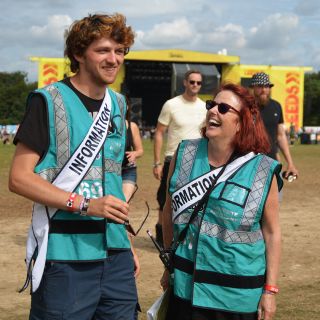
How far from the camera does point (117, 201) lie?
269cm

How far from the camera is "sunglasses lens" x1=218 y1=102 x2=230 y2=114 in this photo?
3.38 m

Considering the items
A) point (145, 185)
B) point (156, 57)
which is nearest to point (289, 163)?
point (145, 185)

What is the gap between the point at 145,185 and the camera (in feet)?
55.4

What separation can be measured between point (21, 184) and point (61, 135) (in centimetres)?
27

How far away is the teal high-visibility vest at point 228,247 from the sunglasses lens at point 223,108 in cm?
29

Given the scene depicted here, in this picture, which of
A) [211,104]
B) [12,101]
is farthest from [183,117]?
[12,101]

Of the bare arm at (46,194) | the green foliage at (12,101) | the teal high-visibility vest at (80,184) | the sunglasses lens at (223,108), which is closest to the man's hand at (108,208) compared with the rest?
the bare arm at (46,194)

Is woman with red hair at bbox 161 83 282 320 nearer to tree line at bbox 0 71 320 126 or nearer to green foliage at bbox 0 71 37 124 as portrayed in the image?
tree line at bbox 0 71 320 126

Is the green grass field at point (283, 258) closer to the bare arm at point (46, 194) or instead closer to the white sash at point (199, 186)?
the white sash at point (199, 186)

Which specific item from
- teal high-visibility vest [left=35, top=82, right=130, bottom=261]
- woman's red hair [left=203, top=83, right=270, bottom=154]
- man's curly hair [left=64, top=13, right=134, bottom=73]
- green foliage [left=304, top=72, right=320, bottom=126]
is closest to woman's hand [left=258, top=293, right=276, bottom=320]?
woman's red hair [left=203, top=83, right=270, bottom=154]

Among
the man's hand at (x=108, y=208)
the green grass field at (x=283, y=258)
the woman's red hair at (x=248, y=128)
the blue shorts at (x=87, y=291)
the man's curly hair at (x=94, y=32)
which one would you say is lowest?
the green grass field at (x=283, y=258)

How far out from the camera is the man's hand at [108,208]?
2680 millimetres

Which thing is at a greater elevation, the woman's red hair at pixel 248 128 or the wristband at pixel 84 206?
the woman's red hair at pixel 248 128

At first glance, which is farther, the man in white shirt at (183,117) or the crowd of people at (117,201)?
the man in white shirt at (183,117)
